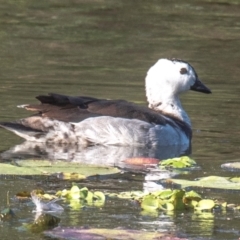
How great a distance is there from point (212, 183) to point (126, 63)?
9467 mm

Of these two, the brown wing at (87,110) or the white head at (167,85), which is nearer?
the brown wing at (87,110)

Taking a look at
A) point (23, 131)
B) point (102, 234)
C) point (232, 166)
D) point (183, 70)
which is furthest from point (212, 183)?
point (183, 70)

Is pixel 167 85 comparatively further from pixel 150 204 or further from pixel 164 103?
pixel 150 204

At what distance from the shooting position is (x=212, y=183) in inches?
362

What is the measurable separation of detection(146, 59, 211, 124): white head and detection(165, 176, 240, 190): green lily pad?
3436 mm

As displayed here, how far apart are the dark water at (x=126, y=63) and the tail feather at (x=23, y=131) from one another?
16 centimetres

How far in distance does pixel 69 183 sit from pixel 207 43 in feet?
41.6

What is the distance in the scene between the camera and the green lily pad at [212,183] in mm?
9117

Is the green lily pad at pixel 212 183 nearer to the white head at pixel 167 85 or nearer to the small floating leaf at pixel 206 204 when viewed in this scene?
the small floating leaf at pixel 206 204

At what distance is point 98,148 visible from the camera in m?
11.8

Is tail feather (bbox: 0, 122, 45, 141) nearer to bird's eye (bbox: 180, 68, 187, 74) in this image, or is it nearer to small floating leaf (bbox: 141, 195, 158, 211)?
bird's eye (bbox: 180, 68, 187, 74)

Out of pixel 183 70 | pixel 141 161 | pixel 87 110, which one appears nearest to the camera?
pixel 141 161

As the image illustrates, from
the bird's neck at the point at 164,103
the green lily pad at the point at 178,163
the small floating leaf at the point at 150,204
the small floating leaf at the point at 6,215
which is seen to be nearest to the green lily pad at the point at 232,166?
the green lily pad at the point at 178,163

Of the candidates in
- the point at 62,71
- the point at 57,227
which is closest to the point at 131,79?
the point at 62,71
